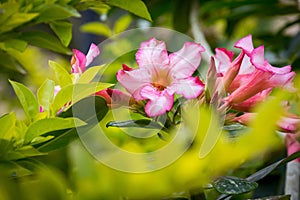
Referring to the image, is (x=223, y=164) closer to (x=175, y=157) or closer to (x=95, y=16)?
(x=175, y=157)

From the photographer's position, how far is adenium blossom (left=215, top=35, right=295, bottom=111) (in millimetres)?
509

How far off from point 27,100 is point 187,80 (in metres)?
0.15

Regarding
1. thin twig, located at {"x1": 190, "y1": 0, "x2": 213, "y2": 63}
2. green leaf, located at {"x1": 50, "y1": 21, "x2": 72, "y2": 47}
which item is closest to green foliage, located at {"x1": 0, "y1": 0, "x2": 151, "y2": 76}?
green leaf, located at {"x1": 50, "y1": 21, "x2": 72, "y2": 47}

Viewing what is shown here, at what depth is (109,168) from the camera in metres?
0.39

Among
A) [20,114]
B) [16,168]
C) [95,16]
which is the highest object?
[16,168]

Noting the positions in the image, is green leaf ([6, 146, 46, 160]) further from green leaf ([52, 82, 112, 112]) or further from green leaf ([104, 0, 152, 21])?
green leaf ([104, 0, 152, 21])

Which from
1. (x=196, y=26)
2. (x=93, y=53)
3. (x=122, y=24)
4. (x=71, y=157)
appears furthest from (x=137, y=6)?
(x=122, y=24)

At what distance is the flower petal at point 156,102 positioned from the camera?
0.47 m

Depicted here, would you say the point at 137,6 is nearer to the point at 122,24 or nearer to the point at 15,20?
the point at 15,20

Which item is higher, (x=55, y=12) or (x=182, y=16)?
(x=55, y=12)

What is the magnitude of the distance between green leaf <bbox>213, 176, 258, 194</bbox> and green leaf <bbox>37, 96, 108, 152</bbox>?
0.12m

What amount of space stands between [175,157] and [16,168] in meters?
0.16

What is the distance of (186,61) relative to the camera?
0.50m

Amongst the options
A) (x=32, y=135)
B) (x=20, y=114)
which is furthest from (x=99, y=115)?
(x=20, y=114)
